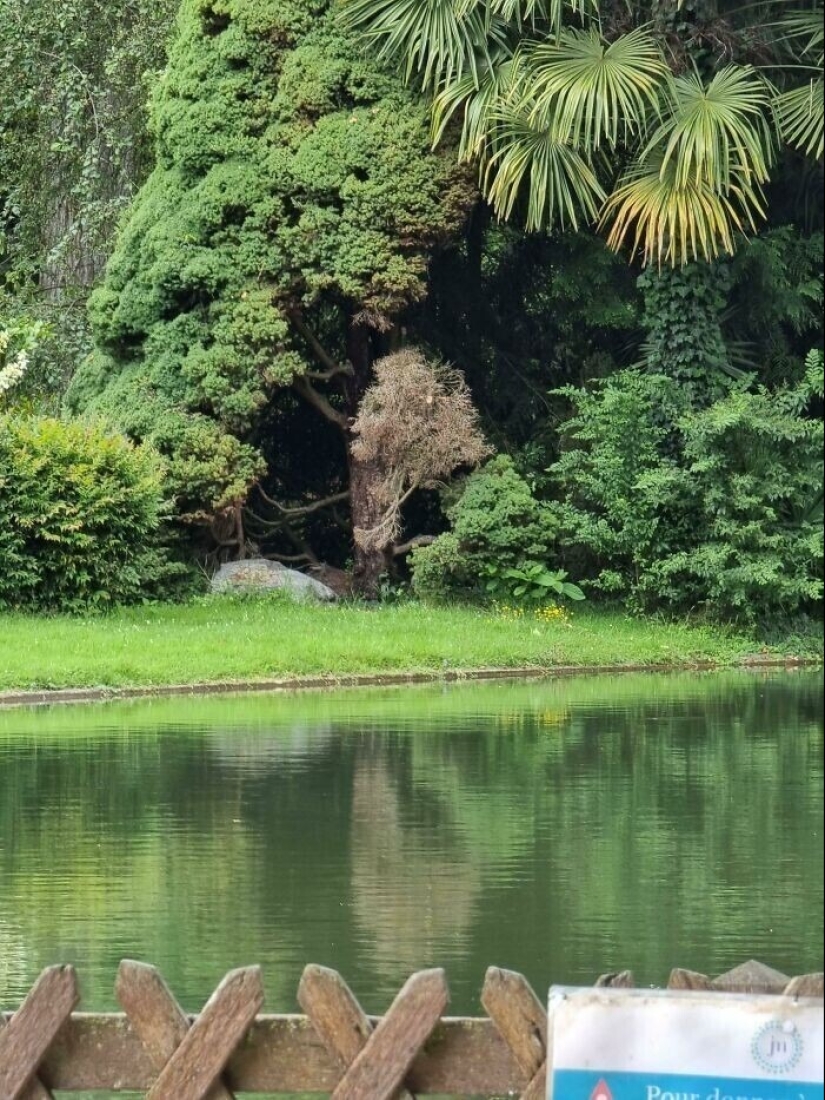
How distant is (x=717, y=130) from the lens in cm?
2259


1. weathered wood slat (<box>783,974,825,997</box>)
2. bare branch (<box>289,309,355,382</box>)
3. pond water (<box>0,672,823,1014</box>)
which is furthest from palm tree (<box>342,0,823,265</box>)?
weathered wood slat (<box>783,974,825,997</box>)

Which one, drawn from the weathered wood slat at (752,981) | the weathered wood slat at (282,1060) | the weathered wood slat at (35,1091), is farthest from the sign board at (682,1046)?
the weathered wood slat at (35,1091)

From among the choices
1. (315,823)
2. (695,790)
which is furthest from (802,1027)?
(695,790)

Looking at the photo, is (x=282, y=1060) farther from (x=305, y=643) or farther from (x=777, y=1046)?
(x=305, y=643)

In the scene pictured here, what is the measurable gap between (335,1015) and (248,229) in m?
22.2

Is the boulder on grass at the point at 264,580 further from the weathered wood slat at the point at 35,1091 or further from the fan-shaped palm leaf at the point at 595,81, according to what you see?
the weathered wood slat at the point at 35,1091

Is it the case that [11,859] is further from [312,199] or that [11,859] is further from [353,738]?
[312,199]

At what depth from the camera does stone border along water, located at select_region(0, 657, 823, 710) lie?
54.5 feet

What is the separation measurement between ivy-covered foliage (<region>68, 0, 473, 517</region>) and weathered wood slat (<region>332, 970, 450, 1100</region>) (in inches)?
802

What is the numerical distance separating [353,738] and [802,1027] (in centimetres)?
1178

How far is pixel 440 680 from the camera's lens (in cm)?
1842

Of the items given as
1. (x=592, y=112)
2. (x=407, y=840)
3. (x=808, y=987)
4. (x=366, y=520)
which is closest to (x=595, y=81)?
(x=592, y=112)

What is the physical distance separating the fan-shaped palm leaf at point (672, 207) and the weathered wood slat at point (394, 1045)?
1928 cm

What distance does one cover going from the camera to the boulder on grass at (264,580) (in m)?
23.7
